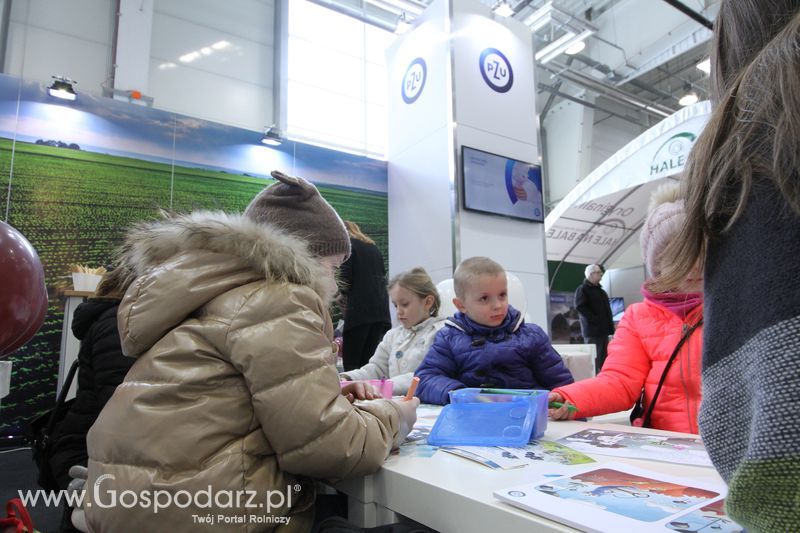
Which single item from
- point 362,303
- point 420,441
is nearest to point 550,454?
point 420,441

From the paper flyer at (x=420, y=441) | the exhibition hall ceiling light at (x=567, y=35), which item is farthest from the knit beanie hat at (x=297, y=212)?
the exhibition hall ceiling light at (x=567, y=35)

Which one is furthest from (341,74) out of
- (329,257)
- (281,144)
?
(329,257)

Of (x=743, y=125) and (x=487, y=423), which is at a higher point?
(x=743, y=125)

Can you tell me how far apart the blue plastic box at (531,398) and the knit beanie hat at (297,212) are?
580mm

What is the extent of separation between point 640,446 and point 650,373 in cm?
63

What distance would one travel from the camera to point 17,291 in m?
1.60

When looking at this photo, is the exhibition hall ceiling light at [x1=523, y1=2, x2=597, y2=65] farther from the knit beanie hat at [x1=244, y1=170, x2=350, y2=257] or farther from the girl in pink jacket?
the knit beanie hat at [x1=244, y1=170, x2=350, y2=257]

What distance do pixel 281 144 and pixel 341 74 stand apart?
1.94 metres

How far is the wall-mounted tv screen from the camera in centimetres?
467

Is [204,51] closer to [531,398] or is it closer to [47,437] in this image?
[47,437]

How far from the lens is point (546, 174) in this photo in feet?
35.8

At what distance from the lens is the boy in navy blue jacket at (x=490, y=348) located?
1780 mm

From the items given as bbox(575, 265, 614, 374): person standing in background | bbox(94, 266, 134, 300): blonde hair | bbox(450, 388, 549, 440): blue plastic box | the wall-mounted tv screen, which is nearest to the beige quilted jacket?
bbox(450, 388, 549, 440): blue plastic box

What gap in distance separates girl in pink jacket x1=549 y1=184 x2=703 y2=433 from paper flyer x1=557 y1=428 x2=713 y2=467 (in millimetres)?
230
